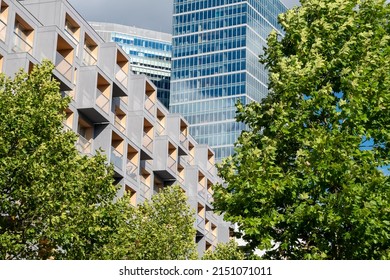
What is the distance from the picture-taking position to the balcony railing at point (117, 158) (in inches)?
1919

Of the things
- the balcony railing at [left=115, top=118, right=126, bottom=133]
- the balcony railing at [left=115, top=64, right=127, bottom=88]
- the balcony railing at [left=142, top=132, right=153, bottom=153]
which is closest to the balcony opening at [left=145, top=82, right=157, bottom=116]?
the balcony railing at [left=142, top=132, right=153, bottom=153]

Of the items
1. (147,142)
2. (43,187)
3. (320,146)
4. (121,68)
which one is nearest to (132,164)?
(147,142)

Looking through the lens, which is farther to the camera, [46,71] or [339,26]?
[46,71]

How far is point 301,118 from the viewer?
758 inches

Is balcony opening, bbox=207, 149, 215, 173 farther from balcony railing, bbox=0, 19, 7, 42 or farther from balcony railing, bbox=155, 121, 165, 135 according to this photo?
balcony railing, bbox=0, 19, 7, 42

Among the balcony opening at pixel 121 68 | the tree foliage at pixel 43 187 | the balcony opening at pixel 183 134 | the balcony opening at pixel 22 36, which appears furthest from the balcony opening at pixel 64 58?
the balcony opening at pixel 183 134

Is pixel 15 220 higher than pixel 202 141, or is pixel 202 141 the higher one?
pixel 202 141

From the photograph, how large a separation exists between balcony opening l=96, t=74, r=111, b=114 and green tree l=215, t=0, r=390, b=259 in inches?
1071

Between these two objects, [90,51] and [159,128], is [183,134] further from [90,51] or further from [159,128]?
[90,51]

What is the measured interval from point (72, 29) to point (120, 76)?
20.7 feet

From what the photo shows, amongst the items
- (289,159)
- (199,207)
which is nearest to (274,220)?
(289,159)

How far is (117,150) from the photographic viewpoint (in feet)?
166

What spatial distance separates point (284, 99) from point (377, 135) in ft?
8.69

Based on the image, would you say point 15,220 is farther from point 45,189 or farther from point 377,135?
point 377,135
